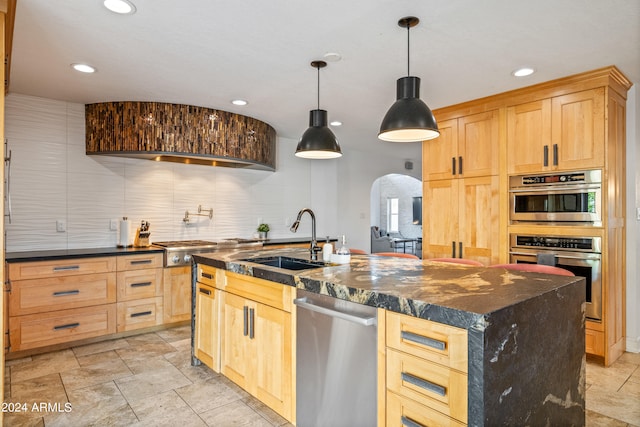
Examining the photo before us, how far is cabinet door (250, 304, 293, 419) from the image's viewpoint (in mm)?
2098

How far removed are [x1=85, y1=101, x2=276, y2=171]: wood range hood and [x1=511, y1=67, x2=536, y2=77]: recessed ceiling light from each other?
2.85m

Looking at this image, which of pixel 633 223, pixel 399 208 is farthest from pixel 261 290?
pixel 399 208

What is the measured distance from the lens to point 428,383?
142cm

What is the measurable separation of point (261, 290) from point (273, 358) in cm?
39

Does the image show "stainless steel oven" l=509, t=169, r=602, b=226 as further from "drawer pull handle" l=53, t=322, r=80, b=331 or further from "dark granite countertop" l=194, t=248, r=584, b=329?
"drawer pull handle" l=53, t=322, r=80, b=331

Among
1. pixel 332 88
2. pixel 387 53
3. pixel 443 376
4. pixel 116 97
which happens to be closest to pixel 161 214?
pixel 116 97

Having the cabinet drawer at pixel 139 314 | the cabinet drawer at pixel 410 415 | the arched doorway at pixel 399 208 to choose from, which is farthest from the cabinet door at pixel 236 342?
the arched doorway at pixel 399 208

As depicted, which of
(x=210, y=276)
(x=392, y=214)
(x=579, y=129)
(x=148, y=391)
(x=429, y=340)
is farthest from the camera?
(x=392, y=214)

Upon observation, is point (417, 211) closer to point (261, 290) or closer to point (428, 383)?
point (261, 290)

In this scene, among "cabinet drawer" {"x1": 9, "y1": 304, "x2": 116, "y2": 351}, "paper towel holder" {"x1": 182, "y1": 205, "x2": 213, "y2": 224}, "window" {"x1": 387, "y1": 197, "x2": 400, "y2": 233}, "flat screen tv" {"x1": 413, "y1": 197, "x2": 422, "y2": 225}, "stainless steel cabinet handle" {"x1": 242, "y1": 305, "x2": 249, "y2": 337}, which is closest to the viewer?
"stainless steel cabinet handle" {"x1": 242, "y1": 305, "x2": 249, "y2": 337}

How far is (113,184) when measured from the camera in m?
4.21

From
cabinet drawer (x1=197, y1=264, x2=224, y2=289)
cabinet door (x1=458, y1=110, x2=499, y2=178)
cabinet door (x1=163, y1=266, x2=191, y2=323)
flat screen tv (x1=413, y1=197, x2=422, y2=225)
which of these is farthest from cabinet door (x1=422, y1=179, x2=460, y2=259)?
flat screen tv (x1=413, y1=197, x2=422, y2=225)

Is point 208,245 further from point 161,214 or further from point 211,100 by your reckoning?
point 211,100

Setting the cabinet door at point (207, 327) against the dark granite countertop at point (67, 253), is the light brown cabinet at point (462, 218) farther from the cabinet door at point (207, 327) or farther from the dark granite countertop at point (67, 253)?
the dark granite countertop at point (67, 253)
